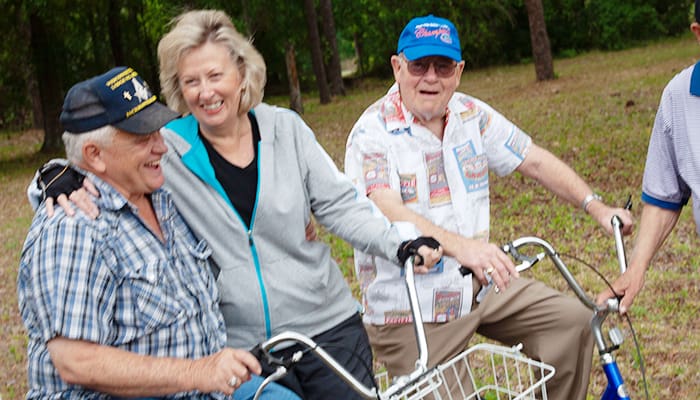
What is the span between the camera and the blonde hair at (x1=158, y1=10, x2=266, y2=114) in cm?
318

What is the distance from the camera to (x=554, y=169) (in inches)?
151

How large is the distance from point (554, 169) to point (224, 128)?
4.73ft

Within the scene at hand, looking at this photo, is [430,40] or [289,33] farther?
[289,33]

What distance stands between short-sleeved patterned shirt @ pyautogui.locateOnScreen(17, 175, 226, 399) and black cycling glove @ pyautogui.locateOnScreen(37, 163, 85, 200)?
6 centimetres

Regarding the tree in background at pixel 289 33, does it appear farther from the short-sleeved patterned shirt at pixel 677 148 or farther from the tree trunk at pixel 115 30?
the short-sleeved patterned shirt at pixel 677 148

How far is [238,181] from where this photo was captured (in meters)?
3.17

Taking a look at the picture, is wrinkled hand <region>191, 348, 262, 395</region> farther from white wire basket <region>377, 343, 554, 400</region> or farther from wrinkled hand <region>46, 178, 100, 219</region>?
wrinkled hand <region>46, 178, 100, 219</region>

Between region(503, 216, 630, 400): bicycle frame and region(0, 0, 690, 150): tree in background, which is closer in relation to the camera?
region(503, 216, 630, 400): bicycle frame

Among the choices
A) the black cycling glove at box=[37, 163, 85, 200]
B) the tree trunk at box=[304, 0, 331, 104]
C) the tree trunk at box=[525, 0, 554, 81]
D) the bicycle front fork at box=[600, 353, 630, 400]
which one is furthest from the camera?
the tree trunk at box=[304, 0, 331, 104]

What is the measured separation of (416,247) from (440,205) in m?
0.65

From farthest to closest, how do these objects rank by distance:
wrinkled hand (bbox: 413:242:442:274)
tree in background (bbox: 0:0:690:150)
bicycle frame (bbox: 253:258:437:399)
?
tree in background (bbox: 0:0:690:150), wrinkled hand (bbox: 413:242:442:274), bicycle frame (bbox: 253:258:437:399)

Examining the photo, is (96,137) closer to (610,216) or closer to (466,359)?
(466,359)

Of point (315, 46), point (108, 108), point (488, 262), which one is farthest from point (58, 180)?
point (315, 46)

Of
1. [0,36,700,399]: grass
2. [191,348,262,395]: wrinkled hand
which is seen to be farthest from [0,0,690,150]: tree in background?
[191,348,262,395]: wrinkled hand
